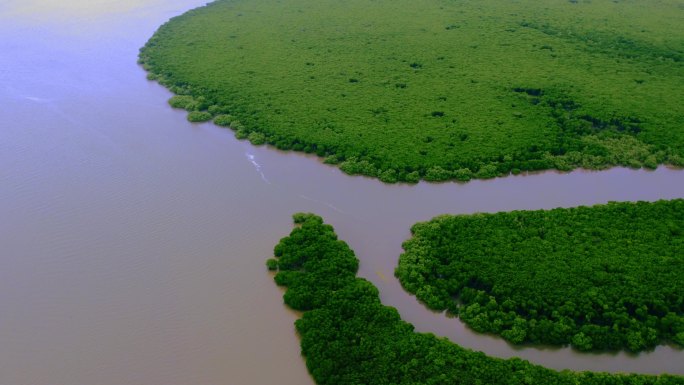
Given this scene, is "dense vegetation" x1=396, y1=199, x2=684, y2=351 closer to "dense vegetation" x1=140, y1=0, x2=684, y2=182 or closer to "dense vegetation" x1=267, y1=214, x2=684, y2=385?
"dense vegetation" x1=267, y1=214, x2=684, y2=385

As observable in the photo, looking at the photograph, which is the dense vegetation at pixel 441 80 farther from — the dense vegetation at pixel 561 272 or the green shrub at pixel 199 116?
the dense vegetation at pixel 561 272

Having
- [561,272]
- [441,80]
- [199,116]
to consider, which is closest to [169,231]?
[199,116]

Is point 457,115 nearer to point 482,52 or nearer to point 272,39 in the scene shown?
point 482,52

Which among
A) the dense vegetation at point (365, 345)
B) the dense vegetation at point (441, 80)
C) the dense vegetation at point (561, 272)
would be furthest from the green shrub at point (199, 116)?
the dense vegetation at point (561, 272)

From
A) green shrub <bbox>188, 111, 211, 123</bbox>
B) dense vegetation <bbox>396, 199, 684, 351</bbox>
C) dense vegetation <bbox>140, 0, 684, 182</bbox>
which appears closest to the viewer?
dense vegetation <bbox>396, 199, 684, 351</bbox>

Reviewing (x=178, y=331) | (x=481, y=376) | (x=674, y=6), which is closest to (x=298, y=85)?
(x=178, y=331)

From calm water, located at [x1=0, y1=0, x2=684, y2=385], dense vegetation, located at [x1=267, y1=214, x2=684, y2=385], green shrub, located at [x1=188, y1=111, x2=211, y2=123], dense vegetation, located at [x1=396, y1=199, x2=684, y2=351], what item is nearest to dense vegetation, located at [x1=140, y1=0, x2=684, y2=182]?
green shrub, located at [x1=188, y1=111, x2=211, y2=123]

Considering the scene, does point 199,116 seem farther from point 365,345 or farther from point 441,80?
point 365,345
